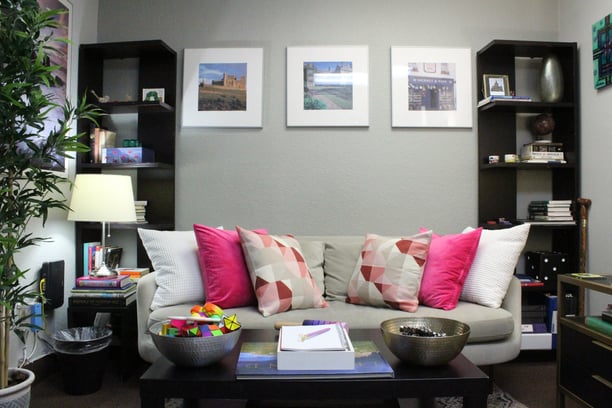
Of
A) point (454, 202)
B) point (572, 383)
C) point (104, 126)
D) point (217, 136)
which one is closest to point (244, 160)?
point (217, 136)

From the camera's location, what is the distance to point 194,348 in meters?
1.40

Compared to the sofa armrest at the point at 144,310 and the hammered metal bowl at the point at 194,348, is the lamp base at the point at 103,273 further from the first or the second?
the hammered metal bowl at the point at 194,348

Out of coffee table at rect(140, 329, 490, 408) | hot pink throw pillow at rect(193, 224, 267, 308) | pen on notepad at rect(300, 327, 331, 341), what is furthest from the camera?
hot pink throw pillow at rect(193, 224, 267, 308)

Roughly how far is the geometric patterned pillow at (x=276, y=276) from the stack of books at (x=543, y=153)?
1.74m

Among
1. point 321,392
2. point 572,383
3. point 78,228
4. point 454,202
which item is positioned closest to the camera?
point 321,392

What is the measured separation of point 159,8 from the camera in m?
3.30

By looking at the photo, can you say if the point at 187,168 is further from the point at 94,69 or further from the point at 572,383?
the point at 572,383

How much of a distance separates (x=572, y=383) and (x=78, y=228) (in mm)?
3020

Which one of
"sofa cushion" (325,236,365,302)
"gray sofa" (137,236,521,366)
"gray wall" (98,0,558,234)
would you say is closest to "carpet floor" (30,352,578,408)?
"gray sofa" (137,236,521,366)

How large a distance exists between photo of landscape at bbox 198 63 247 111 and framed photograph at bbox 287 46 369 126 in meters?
0.35

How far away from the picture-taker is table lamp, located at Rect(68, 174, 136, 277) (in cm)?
261

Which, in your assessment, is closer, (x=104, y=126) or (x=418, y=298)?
(x=418, y=298)

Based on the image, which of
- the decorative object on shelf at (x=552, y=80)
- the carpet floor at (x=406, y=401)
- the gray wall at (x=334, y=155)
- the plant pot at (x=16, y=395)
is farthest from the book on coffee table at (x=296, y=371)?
the decorative object on shelf at (x=552, y=80)

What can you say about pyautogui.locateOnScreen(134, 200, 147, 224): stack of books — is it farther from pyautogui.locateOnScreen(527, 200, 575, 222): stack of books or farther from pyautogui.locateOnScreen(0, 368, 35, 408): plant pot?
pyautogui.locateOnScreen(527, 200, 575, 222): stack of books
